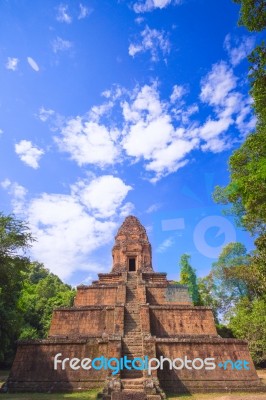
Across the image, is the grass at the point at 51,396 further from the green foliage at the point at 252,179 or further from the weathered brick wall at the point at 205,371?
the green foliage at the point at 252,179

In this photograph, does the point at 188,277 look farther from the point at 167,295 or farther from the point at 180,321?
the point at 180,321

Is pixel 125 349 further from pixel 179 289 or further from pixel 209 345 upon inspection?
pixel 179 289

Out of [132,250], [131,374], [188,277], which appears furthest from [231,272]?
[131,374]

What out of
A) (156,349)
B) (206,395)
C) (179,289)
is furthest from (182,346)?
(179,289)

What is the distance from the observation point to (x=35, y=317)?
2817 centimetres

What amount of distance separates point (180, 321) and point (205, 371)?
3233 millimetres

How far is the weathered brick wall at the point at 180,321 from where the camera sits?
579 inches

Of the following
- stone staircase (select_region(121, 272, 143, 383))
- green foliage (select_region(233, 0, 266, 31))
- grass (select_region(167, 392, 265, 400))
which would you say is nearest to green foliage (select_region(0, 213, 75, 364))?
stone staircase (select_region(121, 272, 143, 383))

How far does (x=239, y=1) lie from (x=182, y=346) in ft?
44.4

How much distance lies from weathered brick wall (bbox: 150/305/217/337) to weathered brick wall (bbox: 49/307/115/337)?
2.46m

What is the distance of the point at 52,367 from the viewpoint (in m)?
12.0

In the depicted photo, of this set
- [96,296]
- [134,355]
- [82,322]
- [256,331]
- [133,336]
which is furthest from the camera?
[256,331]

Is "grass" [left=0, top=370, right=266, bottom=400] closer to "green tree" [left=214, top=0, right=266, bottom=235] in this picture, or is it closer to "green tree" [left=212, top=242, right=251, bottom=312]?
"green tree" [left=214, top=0, right=266, bottom=235]

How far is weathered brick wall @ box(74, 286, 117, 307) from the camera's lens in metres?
17.0
